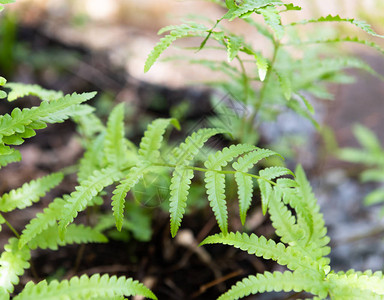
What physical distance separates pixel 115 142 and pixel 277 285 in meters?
1.00

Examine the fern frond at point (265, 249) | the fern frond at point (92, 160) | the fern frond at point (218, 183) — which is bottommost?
the fern frond at point (92, 160)

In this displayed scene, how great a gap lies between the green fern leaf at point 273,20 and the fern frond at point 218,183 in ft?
1.47

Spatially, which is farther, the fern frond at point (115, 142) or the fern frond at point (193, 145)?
the fern frond at point (115, 142)

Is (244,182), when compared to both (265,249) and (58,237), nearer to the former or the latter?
(265,249)

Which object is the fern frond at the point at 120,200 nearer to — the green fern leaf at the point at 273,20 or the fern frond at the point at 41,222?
the fern frond at the point at 41,222

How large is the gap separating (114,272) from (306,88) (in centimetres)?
170

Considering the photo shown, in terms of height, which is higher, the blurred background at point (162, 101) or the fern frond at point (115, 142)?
the fern frond at point (115, 142)

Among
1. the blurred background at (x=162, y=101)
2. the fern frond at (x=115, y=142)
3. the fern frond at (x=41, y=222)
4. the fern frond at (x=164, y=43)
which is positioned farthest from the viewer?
the blurred background at (x=162, y=101)

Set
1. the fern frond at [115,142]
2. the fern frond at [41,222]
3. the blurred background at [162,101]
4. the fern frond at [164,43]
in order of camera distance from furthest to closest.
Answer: the blurred background at [162,101], the fern frond at [115,142], the fern frond at [41,222], the fern frond at [164,43]

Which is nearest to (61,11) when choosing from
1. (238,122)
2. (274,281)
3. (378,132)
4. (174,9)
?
(174,9)

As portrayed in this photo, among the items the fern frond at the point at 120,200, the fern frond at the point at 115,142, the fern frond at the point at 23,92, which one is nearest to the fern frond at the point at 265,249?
the fern frond at the point at 120,200

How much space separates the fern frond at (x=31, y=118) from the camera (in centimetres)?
→ 135

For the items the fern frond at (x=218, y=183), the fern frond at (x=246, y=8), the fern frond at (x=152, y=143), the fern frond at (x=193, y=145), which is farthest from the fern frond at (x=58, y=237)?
the fern frond at (x=246, y=8)

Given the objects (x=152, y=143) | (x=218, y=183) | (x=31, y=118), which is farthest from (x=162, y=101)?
(x=218, y=183)
